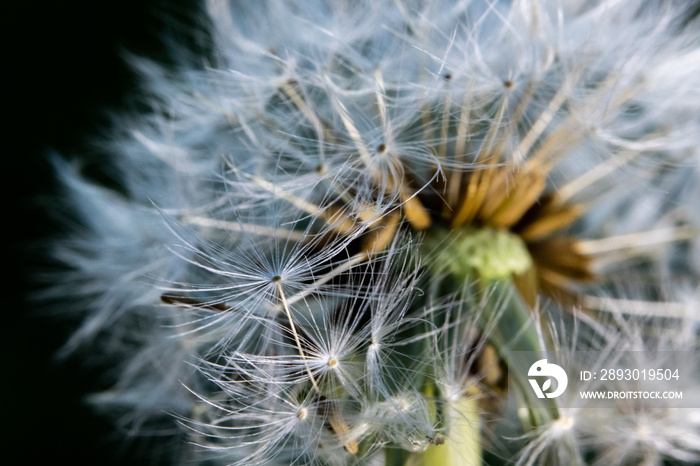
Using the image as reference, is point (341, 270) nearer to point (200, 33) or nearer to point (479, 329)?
point (479, 329)

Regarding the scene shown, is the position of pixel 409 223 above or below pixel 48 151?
below

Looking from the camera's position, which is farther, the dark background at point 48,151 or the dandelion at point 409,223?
the dark background at point 48,151

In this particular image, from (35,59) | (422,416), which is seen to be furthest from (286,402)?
(35,59)

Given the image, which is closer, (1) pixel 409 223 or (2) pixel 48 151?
(1) pixel 409 223
